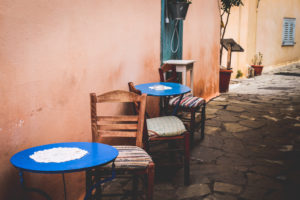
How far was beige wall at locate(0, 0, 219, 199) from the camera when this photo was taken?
2.01 meters

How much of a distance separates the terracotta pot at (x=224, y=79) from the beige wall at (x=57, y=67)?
5030mm

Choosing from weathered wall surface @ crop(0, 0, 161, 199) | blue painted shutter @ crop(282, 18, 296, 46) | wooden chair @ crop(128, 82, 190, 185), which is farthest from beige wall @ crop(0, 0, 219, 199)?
blue painted shutter @ crop(282, 18, 296, 46)

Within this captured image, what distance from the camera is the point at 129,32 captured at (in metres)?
3.77

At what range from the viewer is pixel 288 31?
51.0 ft

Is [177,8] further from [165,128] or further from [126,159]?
[126,159]

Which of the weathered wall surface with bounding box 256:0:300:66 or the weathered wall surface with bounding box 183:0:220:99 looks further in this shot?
the weathered wall surface with bounding box 256:0:300:66

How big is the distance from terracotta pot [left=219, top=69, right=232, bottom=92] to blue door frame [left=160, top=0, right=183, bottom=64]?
10.6 ft

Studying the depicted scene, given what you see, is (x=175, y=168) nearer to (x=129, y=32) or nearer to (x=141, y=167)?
(x=141, y=167)

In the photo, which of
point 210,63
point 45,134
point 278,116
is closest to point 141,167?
point 45,134

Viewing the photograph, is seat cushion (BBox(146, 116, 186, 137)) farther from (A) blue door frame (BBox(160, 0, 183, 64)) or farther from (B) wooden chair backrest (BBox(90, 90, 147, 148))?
(A) blue door frame (BBox(160, 0, 183, 64))

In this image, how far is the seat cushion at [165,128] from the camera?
310cm

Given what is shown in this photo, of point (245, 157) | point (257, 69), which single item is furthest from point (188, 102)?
point (257, 69)

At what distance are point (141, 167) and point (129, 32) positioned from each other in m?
2.11

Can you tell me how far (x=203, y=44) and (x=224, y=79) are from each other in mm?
2035
